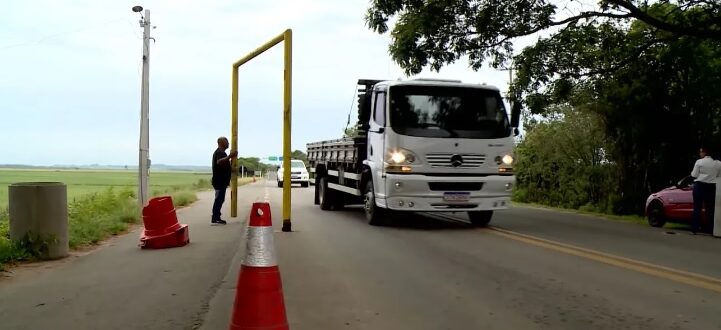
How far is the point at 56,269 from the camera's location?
7.61 metres

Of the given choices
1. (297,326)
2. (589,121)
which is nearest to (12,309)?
(297,326)

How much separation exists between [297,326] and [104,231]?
24.9ft

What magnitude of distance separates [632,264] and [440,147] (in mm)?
4246

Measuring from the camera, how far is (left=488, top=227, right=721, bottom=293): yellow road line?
675 centimetres

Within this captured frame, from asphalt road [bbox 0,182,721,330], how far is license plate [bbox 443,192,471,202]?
0.91m

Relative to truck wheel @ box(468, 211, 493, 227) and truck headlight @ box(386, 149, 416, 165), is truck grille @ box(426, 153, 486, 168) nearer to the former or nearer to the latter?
truck headlight @ box(386, 149, 416, 165)

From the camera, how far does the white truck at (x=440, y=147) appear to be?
11.2 m

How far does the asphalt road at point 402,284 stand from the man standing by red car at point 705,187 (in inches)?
64.7

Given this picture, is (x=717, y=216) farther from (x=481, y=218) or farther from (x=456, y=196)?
(x=456, y=196)

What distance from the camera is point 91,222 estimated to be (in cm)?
1179

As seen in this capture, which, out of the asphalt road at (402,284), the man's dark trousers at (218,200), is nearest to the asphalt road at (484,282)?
the asphalt road at (402,284)

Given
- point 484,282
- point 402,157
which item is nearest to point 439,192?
point 402,157

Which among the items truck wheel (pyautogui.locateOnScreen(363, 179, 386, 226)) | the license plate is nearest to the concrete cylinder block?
truck wheel (pyautogui.locateOnScreen(363, 179, 386, 226))

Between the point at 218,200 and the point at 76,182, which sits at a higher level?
the point at 218,200
